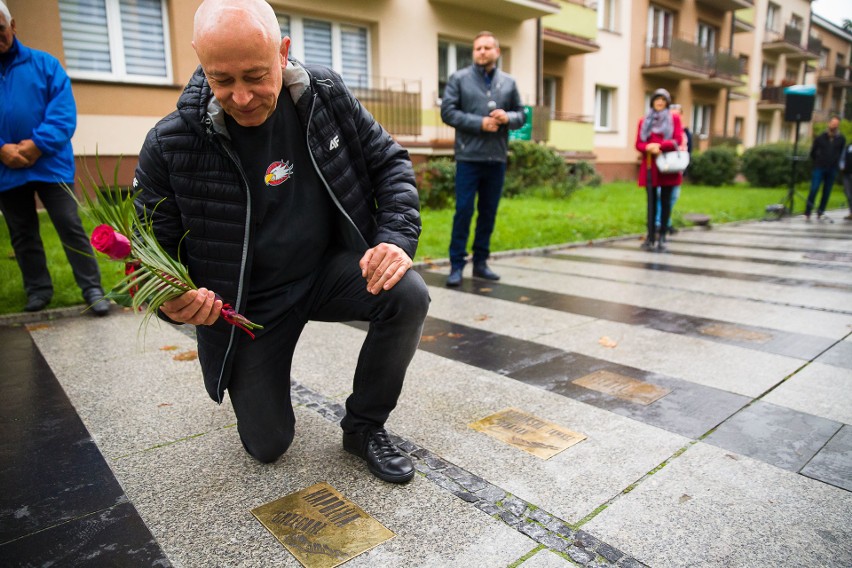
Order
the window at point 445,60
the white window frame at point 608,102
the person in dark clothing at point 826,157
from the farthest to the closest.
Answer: the white window frame at point 608,102
the window at point 445,60
the person in dark clothing at point 826,157

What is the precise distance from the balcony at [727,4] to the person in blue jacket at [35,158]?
2724cm

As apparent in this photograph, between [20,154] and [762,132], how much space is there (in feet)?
126

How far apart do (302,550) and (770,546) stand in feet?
4.57

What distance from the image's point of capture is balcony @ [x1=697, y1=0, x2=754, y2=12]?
26.0 metres

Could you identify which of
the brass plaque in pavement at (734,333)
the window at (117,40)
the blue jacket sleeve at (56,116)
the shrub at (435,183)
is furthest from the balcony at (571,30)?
the blue jacket sleeve at (56,116)

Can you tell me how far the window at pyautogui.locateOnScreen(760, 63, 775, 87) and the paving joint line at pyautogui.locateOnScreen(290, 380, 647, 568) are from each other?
3838cm

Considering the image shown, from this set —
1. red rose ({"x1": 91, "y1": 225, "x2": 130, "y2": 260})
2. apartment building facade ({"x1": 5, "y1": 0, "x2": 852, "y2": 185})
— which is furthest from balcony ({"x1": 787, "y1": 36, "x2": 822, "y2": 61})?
red rose ({"x1": 91, "y1": 225, "x2": 130, "y2": 260})

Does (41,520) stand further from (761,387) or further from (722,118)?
(722,118)

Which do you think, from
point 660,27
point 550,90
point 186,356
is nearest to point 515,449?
point 186,356

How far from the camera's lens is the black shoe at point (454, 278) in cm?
578

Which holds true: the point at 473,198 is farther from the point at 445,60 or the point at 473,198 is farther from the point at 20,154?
the point at 445,60

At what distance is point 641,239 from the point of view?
30.7 feet

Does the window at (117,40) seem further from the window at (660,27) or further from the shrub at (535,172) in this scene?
the window at (660,27)

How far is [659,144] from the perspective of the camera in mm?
7754
